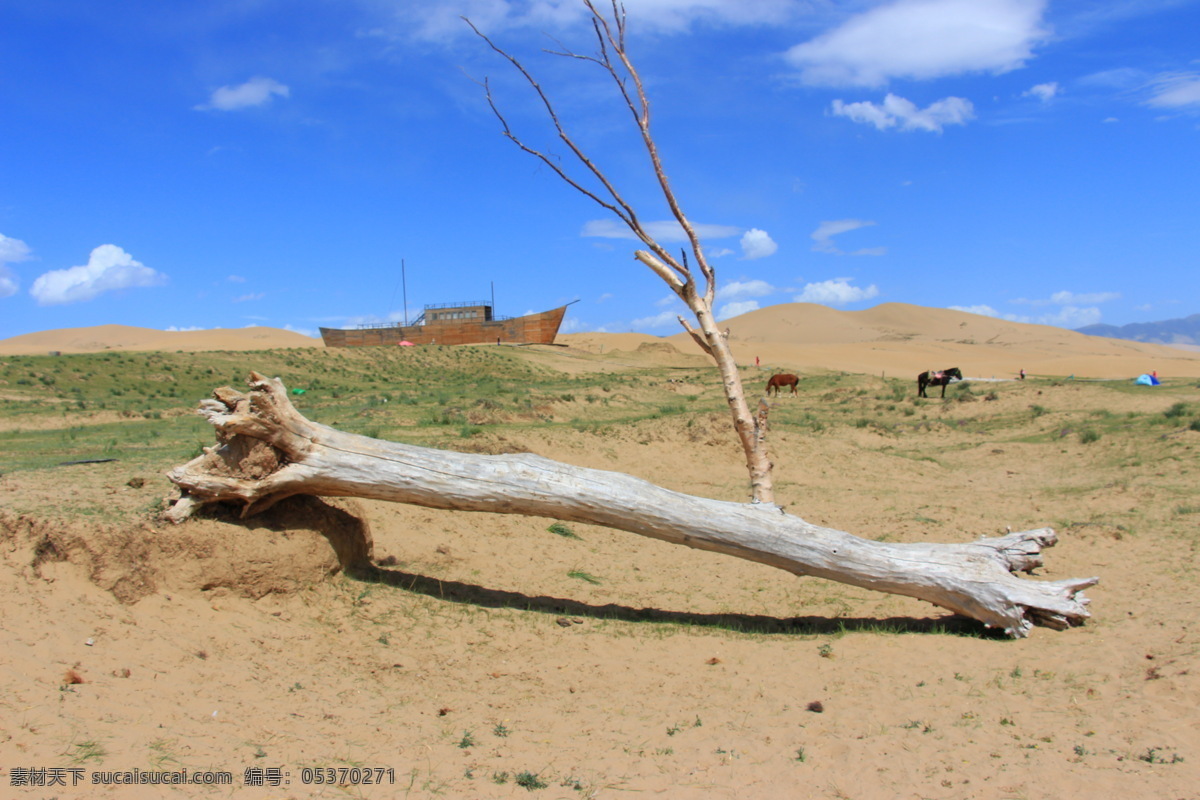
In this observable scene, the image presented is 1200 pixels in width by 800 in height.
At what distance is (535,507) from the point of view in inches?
262

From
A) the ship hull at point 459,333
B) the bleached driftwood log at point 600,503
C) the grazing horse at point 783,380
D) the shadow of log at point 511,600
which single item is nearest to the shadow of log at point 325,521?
the shadow of log at point 511,600

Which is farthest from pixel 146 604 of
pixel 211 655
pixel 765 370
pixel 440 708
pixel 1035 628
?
pixel 765 370

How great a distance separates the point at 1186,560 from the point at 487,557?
295 inches

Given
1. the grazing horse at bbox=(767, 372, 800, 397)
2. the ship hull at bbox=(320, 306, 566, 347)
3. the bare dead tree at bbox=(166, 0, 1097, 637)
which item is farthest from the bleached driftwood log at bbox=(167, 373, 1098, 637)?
the ship hull at bbox=(320, 306, 566, 347)

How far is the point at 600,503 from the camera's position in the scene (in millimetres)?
6637

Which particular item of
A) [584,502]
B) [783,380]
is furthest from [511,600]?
[783,380]

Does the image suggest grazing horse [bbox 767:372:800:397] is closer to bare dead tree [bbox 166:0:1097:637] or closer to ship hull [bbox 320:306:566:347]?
bare dead tree [bbox 166:0:1097:637]

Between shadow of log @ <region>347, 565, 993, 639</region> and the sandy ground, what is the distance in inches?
1.3

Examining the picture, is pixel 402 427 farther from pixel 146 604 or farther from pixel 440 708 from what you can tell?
pixel 440 708

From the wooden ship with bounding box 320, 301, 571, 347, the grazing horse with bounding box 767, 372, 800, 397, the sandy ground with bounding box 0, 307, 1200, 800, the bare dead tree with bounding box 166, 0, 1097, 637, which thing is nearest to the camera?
the sandy ground with bounding box 0, 307, 1200, 800

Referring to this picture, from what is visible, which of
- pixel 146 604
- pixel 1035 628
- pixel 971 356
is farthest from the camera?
pixel 971 356

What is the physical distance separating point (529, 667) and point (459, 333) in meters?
45.5

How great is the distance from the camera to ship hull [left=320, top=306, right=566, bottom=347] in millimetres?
49750

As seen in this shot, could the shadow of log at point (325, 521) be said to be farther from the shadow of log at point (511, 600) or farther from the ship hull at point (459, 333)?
the ship hull at point (459, 333)
